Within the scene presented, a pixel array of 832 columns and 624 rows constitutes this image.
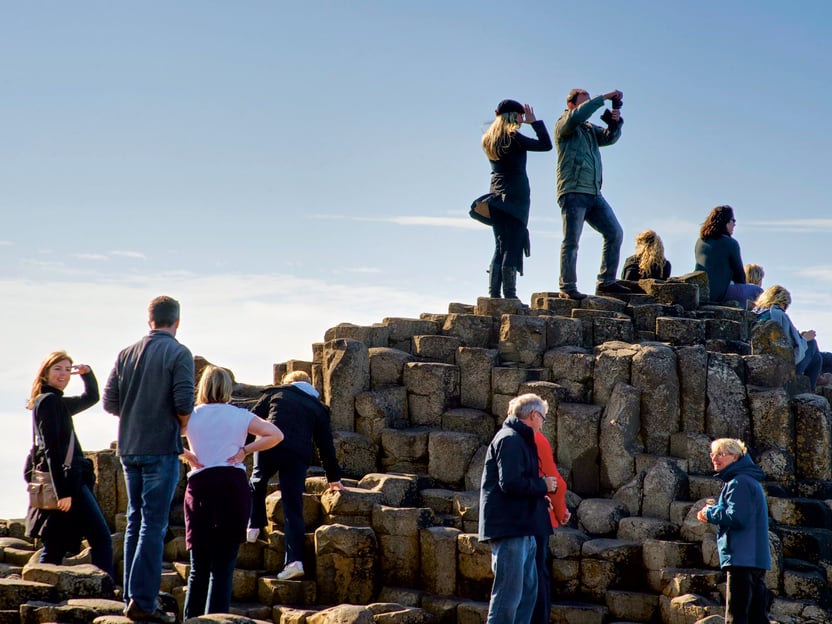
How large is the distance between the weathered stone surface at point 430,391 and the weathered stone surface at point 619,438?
2332 mm

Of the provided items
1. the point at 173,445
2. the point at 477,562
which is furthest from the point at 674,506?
the point at 173,445

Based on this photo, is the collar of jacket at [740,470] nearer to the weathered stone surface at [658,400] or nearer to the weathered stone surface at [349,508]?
the weathered stone surface at [658,400]

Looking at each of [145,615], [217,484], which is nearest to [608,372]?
[217,484]

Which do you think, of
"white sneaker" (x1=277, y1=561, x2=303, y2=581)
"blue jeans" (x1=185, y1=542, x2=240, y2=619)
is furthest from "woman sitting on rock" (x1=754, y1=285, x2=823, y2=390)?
"blue jeans" (x1=185, y1=542, x2=240, y2=619)

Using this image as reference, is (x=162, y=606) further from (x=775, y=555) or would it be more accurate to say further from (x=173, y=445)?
(x=775, y=555)

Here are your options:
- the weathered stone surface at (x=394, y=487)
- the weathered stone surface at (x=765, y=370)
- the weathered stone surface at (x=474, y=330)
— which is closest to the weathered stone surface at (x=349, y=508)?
the weathered stone surface at (x=394, y=487)

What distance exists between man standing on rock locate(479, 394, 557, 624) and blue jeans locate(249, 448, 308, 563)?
389cm

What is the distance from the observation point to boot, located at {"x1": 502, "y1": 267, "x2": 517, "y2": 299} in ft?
58.3

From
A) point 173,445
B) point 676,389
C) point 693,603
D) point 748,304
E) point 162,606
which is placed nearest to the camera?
point 173,445

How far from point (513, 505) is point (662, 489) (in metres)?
5.57

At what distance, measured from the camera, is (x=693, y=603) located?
12734 mm

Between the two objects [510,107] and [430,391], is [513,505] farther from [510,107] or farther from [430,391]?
[510,107]

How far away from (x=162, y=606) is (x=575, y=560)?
5.60 meters

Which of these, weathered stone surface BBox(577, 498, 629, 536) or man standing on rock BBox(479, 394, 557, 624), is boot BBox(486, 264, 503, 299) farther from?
man standing on rock BBox(479, 394, 557, 624)
